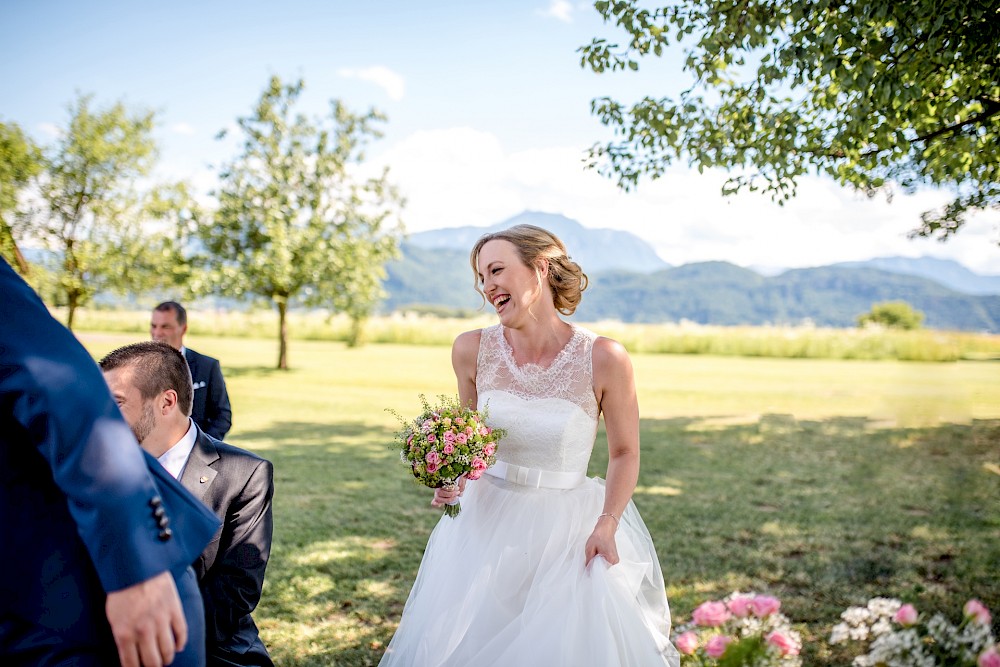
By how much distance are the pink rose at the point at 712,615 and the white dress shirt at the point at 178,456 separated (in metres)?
2.24

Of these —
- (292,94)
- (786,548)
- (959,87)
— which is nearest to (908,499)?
(786,548)

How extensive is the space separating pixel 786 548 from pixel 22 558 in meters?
7.91

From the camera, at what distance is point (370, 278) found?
2916 centimetres

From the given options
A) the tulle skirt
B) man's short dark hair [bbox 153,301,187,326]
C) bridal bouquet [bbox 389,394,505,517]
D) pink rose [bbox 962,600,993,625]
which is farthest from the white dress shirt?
man's short dark hair [bbox 153,301,187,326]

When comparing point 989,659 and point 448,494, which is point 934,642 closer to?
point 989,659

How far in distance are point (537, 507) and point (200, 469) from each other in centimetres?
171

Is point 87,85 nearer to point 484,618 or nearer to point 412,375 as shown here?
point 412,375

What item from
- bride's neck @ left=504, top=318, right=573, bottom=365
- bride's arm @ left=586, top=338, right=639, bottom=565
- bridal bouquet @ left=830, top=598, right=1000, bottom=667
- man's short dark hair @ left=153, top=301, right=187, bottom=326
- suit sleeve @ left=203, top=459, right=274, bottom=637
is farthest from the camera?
man's short dark hair @ left=153, top=301, right=187, bottom=326

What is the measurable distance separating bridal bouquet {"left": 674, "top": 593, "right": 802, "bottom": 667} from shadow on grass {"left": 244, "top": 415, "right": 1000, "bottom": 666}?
2.90ft

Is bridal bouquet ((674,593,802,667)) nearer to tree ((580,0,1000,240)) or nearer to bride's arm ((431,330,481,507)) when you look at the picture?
bride's arm ((431,330,481,507))

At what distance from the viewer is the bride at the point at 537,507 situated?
141 inches

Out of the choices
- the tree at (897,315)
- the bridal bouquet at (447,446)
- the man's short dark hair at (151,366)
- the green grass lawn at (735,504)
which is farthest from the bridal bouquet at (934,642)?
the tree at (897,315)

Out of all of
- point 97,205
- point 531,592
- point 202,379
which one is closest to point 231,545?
point 531,592

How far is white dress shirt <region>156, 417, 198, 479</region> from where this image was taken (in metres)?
3.25
